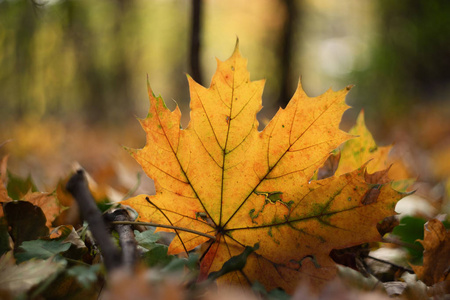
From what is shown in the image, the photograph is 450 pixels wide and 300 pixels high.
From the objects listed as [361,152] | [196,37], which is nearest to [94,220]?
[361,152]

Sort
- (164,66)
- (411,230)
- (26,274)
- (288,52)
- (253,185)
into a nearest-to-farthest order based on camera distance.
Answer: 1. (26,274)
2. (253,185)
3. (411,230)
4. (288,52)
5. (164,66)

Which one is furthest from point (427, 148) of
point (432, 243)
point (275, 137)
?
point (275, 137)

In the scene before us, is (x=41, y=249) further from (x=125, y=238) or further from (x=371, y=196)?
(x=371, y=196)

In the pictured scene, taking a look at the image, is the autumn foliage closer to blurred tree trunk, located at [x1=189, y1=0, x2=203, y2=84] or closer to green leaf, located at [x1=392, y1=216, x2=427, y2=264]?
green leaf, located at [x1=392, y1=216, x2=427, y2=264]

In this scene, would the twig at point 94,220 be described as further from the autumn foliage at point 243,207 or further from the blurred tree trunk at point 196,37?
the blurred tree trunk at point 196,37

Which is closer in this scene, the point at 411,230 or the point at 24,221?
the point at 24,221

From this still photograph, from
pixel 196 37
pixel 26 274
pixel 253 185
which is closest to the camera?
pixel 26 274

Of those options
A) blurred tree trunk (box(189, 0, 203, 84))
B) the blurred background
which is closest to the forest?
the blurred background
